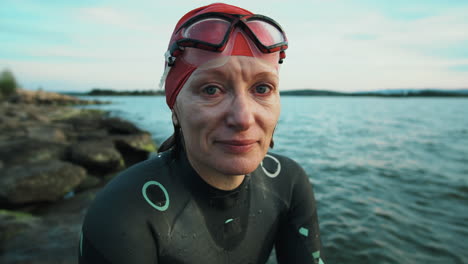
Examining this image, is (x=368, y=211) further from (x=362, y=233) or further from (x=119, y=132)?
(x=119, y=132)

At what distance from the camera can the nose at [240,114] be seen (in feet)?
5.44

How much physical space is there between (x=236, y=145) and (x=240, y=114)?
0.67 feet

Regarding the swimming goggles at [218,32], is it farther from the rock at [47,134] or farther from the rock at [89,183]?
the rock at [47,134]

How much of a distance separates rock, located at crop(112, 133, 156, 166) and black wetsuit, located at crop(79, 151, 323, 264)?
10.2 metres

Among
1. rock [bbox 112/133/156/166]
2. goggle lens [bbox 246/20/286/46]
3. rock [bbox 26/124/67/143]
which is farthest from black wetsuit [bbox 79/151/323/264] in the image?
rock [bbox 26/124/67/143]

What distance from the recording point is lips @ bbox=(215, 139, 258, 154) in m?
1.71

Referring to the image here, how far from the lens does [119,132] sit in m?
17.0

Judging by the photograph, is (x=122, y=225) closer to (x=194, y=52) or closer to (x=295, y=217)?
(x=194, y=52)

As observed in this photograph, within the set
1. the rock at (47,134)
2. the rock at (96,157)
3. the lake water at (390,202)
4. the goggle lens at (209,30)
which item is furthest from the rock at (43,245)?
the rock at (47,134)

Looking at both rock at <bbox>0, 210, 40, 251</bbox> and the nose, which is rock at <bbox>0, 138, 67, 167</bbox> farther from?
the nose

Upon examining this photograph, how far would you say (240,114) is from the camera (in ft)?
5.44

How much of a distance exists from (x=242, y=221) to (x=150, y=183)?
Result: 0.78 m

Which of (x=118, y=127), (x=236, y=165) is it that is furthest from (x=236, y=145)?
(x=118, y=127)

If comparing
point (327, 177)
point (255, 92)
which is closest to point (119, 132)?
point (327, 177)
